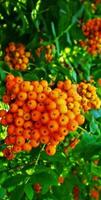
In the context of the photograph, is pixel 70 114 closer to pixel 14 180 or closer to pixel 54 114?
pixel 54 114

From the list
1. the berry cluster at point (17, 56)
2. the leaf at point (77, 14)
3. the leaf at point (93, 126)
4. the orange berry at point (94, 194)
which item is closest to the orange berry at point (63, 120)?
the leaf at point (93, 126)

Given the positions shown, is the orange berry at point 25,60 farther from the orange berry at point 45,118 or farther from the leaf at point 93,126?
the orange berry at point 45,118

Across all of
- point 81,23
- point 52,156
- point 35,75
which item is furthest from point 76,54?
point 52,156

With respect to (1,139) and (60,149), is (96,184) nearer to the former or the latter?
(60,149)

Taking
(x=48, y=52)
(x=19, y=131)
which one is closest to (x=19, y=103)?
(x=19, y=131)

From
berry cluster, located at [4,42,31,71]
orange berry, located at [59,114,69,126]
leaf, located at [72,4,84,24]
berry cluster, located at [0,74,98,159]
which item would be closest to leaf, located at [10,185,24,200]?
berry cluster, located at [0,74,98,159]
